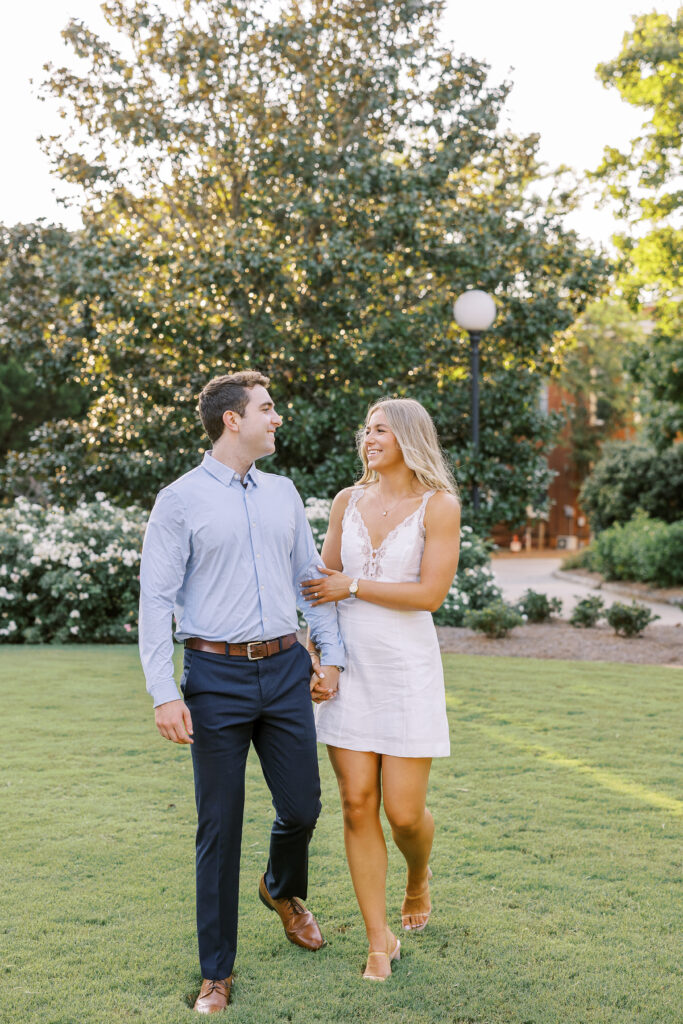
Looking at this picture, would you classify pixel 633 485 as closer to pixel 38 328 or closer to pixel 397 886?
pixel 38 328

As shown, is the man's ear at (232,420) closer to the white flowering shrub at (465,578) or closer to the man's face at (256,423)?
the man's face at (256,423)

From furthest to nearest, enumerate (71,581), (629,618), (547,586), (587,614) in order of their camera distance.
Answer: (547,586), (587,614), (629,618), (71,581)

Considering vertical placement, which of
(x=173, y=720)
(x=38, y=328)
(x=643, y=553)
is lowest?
(x=173, y=720)

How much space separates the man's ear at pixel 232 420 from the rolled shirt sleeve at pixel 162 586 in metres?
0.32

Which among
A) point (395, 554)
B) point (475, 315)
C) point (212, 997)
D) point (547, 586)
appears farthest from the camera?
point (547, 586)

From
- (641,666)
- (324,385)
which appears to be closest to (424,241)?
(324,385)

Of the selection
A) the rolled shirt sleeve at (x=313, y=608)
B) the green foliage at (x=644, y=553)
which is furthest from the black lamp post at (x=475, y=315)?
the rolled shirt sleeve at (x=313, y=608)

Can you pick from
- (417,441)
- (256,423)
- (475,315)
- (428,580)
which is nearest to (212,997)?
(428,580)

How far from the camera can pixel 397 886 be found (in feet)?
13.7

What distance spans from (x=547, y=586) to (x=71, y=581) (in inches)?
507

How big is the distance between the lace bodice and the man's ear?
2.15 ft

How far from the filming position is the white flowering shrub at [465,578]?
11.5 meters

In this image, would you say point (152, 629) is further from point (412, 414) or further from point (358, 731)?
point (412, 414)

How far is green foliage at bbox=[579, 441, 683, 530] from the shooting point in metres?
24.0
